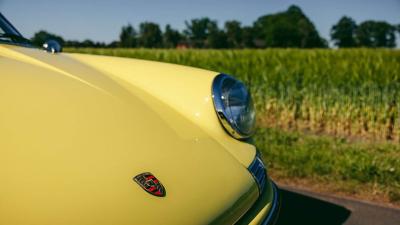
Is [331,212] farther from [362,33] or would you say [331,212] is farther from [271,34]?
[362,33]

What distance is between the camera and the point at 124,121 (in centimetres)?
151

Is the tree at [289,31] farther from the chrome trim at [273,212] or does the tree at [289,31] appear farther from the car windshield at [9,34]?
the chrome trim at [273,212]

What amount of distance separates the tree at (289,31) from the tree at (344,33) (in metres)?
8.13

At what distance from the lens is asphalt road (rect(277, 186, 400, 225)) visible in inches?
100

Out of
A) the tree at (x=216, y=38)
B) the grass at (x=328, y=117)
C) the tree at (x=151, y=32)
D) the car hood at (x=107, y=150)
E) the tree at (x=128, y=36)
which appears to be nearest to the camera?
the car hood at (x=107, y=150)

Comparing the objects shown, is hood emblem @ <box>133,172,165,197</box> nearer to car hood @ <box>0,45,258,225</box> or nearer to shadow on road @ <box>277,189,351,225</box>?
car hood @ <box>0,45,258,225</box>

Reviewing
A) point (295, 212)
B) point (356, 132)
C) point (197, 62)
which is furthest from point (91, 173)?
point (197, 62)

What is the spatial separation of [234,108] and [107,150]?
0.73 meters

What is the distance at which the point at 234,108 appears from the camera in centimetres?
183

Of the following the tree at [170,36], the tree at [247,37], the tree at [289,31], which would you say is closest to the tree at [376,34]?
the tree at [289,31]

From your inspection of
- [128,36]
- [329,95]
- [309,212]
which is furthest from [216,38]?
[309,212]

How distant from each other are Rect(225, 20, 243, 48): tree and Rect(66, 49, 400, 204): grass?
64.6 meters

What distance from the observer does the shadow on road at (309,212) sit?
8.37ft

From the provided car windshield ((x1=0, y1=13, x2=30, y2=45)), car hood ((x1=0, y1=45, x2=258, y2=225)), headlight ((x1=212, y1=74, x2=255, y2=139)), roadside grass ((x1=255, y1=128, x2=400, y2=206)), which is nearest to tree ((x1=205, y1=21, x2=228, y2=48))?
roadside grass ((x1=255, y1=128, x2=400, y2=206))
